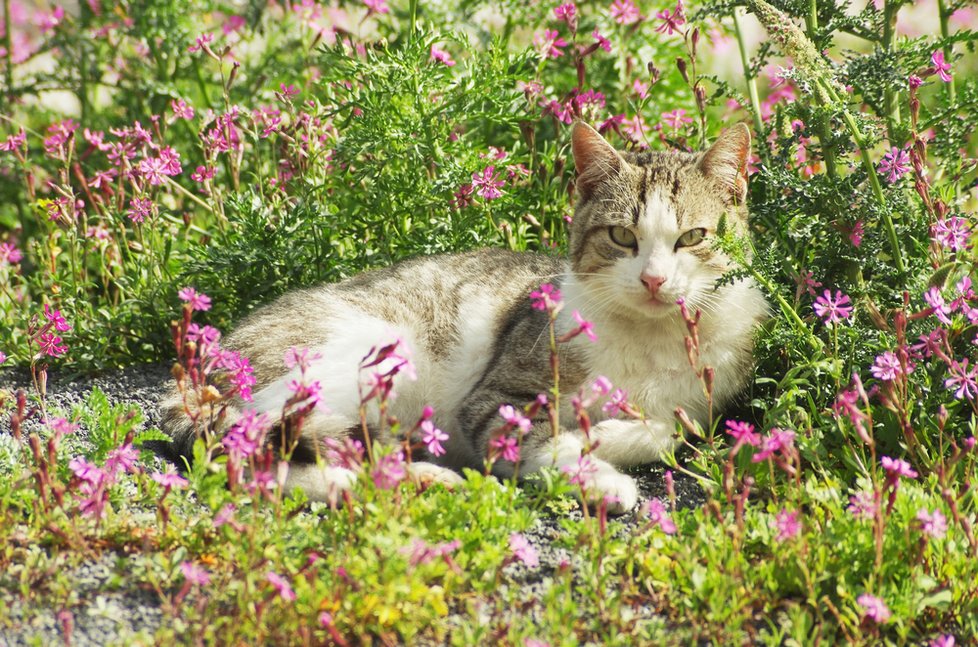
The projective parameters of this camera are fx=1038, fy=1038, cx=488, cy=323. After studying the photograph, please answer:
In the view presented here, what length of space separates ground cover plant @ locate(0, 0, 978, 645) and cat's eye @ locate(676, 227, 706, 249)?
0.75 feet

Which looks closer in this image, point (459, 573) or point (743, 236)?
point (459, 573)

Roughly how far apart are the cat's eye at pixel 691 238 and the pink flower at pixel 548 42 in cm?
142

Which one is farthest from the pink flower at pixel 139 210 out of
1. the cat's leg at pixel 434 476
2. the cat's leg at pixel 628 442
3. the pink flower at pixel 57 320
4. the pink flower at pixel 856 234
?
the pink flower at pixel 856 234

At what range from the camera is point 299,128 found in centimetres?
455

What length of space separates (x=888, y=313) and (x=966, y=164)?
0.63m

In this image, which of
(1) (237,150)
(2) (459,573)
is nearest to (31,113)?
(1) (237,150)

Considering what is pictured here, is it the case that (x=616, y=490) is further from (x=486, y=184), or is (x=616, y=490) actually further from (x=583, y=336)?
(x=486, y=184)

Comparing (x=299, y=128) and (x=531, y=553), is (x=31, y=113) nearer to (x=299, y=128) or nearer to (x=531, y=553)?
(x=299, y=128)

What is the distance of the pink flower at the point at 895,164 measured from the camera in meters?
3.41

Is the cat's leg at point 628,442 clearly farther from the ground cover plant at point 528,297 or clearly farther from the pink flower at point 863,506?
the pink flower at point 863,506

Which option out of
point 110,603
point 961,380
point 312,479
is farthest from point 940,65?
point 110,603

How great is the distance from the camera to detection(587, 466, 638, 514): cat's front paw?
307 centimetres

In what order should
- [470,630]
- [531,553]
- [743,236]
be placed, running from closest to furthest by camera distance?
[470,630] < [531,553] < [743,236]

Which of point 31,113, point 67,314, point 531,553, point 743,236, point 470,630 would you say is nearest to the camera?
point 470,630
